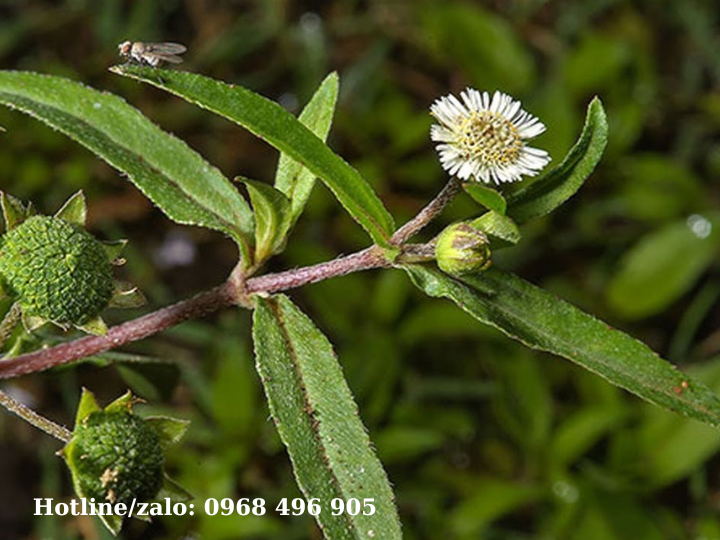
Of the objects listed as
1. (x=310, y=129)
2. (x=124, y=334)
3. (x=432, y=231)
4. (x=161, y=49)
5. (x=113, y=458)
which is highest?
(x=432, y=231)

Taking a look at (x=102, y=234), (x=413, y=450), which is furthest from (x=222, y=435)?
(x=102, y=234)

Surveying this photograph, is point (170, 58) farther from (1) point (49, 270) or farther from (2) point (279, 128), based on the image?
(1) point (49, 270)

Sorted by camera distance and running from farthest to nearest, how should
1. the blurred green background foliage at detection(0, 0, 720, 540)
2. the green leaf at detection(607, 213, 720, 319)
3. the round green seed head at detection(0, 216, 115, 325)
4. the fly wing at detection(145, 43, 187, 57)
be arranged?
the green leaf at detection(607, 213, 720, 319) < the blurred green background foliage at detection(0, 0, 720, 540) < the fly wing at detection(145, 43, 187, 57) < the round green seed head at detection(0, 216, 115, 325)

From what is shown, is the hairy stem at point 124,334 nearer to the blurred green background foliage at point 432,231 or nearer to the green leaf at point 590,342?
the green leaf at point 590,342


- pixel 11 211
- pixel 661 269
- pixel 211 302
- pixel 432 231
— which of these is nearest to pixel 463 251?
pixel 211 302

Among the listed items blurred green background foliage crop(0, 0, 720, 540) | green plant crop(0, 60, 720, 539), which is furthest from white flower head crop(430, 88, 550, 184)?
blurred green background foliage crop(0, 0, 720, 540)

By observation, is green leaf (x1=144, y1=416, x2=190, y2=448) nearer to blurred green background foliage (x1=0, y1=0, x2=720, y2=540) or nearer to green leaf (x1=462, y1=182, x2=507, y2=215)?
green leaf (x1=462, y1=182, x2=507, y2=215)
